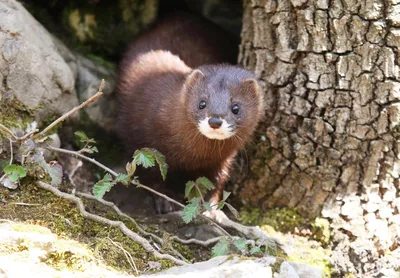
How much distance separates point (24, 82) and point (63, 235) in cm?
141

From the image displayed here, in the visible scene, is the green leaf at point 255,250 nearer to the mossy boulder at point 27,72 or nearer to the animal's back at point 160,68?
the animal's back at point 160,68

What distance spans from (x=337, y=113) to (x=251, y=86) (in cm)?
69

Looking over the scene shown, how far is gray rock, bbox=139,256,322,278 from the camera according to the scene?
2836 millimetres

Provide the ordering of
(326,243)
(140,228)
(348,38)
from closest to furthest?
(140,228) → (348,38) → (326,243)

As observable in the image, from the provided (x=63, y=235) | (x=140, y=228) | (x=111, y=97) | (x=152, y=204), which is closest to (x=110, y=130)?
(x=111, y=97)

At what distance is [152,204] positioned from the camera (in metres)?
4.79

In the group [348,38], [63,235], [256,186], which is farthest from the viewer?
[256,186]

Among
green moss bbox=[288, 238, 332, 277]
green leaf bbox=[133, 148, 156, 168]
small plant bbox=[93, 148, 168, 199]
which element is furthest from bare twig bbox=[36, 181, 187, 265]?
green moss bbox=[288, 238, 332, 277]

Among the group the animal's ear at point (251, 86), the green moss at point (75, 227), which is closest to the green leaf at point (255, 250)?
the green moss at point (75, 227)

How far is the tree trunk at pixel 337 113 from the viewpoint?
384cm

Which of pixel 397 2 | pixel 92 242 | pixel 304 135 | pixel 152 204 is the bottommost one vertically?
pixel 152 204

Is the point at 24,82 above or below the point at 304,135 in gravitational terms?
below

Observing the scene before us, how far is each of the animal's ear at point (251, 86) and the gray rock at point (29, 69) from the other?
4.96 feet

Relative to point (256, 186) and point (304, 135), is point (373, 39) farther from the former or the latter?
point (256, 186)
